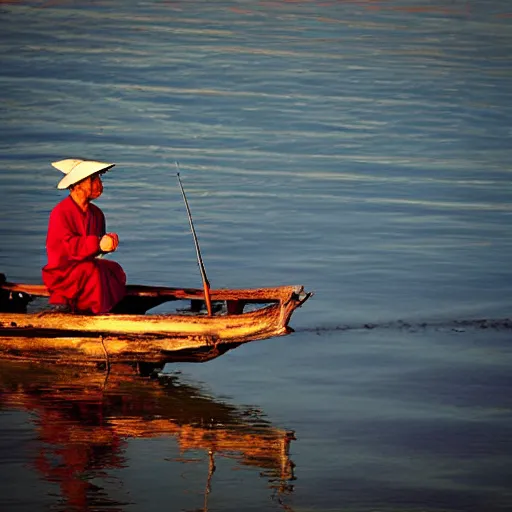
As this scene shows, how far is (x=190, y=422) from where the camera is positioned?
9719 millimetres

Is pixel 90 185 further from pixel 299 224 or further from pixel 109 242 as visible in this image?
pixel 299 224

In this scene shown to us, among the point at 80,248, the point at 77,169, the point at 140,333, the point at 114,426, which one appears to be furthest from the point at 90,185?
the point at 114,426

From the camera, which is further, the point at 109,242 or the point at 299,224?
the point at 299,224

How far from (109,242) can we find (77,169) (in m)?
0.54

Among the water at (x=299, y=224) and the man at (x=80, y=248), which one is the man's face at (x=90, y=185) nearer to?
the man at (x=80, y=248)

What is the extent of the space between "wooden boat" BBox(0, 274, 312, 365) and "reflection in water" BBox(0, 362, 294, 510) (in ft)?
0.62

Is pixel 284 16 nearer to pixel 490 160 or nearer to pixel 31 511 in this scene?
pixel 490 160

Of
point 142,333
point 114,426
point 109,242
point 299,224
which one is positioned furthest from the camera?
point 299,224

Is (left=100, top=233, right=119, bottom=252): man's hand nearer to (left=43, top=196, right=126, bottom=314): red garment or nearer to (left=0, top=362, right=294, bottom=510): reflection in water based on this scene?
(left=43, top=196, right=126, bottom=314): red garment

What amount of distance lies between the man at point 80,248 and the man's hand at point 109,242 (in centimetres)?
2

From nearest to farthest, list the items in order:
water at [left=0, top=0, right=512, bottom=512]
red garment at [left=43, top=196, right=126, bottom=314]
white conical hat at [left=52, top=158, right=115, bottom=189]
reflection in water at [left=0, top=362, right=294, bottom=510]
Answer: reflection in water at [left=0, top=362, right=294, bottom=510], water at [left=0, top=0, right=512, bottom=512], white conical hat at [left=52, top=158, right=115, bottom=189], red garment at [left=43, top=196, right=126, bottom=314]

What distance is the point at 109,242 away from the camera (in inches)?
402

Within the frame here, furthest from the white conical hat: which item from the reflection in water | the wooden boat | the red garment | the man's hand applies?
the reflection in water

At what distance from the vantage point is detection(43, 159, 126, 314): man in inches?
409
